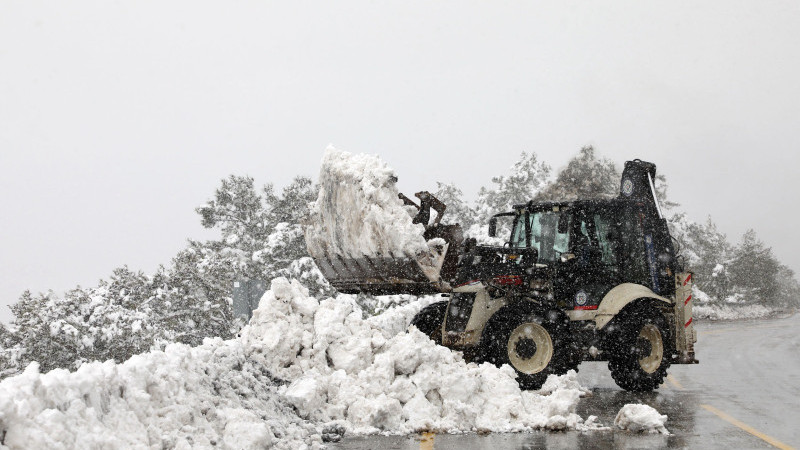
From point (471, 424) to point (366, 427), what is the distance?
1.10 m

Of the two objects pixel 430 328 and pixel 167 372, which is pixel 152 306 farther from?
pixel 167 372

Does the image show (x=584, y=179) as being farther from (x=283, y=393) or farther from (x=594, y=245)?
(x=283, y=393)

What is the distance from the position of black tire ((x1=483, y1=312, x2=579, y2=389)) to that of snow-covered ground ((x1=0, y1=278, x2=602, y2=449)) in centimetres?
47

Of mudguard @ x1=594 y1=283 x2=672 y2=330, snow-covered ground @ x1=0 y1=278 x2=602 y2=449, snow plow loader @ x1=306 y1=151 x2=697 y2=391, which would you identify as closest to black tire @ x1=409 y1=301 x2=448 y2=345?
snow plow loader @ x1=306 y1=151 x2=697 y2=391

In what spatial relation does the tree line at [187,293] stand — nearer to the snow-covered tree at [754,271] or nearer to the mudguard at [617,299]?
the mudguard at [617,299]

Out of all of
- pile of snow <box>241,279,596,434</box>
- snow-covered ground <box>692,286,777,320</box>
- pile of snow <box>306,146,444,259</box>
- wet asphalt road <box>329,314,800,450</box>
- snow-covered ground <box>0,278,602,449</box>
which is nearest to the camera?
snow-covered ground <box>0,278,602,449</box>

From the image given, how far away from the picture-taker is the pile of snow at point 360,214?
10.8 metres

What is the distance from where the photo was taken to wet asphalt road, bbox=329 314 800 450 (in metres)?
7.59

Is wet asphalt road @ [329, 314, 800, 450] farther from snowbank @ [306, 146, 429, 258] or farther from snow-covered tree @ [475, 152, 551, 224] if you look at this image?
snow-covered tree @ [475, 152, 551, 224]

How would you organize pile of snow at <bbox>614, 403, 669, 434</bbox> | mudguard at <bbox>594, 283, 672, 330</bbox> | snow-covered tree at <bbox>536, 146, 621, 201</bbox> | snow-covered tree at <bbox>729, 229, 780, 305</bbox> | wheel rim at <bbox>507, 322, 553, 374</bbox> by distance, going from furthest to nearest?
snow-covered tree at <bbox>729, 229, 780, 305</bbox> < snow-covered tree at <bbox>536, 146, 621, 201</bbox> < mudguard at <bbox>594, 283, 672, 330</bbox> < wheel rim at <bbox>507, 322, 553, 374</bbox> < pile of snow at <bbox>614, 403, 669, 434</bbox>

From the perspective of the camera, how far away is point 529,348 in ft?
36.8

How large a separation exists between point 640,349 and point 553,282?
1.65 m

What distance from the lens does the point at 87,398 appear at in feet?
18.3

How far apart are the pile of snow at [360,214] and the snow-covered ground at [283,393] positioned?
1.07 metres
